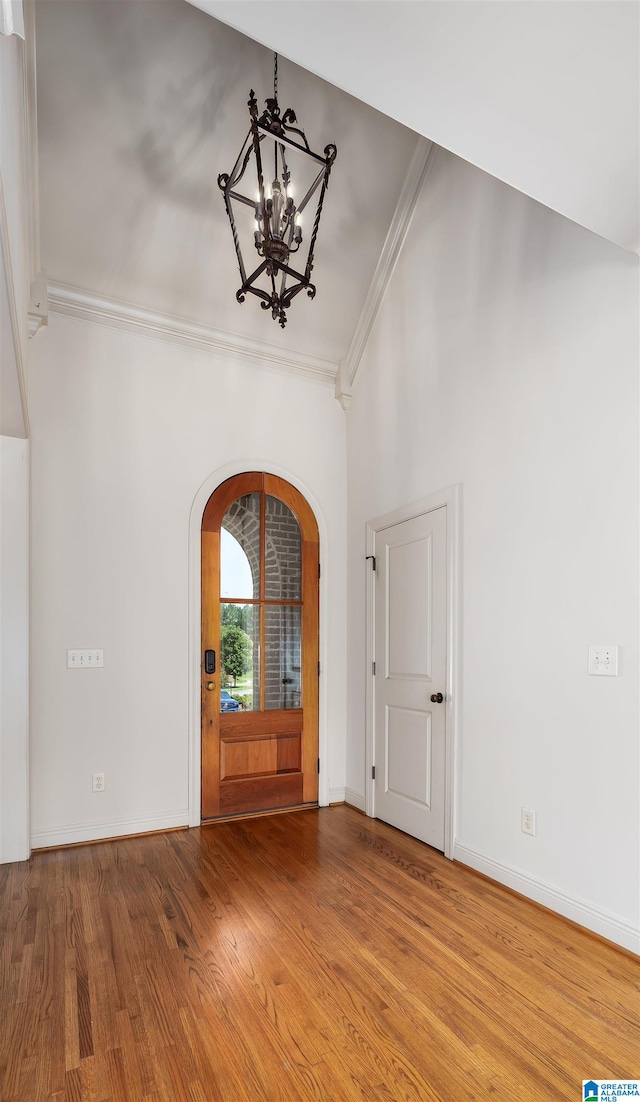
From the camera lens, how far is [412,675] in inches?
140

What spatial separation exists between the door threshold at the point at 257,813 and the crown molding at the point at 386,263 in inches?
112

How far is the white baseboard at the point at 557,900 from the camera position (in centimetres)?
226

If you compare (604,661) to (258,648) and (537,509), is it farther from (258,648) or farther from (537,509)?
(258,648)

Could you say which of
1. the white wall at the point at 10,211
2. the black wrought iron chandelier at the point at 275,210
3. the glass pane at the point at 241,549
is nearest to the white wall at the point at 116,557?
the glass pane at the point at 241,549

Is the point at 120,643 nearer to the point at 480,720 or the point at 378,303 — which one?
the point at 480,720

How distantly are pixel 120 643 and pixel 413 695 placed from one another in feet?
5.75

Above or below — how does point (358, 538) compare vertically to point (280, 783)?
above

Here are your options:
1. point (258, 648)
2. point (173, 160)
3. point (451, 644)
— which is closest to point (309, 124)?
point (173, 160)

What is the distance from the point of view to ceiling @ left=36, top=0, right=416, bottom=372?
2.74m

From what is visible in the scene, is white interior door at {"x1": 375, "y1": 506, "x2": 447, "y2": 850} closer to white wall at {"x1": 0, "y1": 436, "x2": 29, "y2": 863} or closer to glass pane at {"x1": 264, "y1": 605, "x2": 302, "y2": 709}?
glass pane at {"x1": 264, "y1": 605, "x2": 302, "y2": 709}

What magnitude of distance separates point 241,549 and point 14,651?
4.85 feet

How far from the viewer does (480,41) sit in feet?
4.98

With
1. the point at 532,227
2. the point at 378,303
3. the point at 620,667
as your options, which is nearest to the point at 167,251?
the point at 378,303

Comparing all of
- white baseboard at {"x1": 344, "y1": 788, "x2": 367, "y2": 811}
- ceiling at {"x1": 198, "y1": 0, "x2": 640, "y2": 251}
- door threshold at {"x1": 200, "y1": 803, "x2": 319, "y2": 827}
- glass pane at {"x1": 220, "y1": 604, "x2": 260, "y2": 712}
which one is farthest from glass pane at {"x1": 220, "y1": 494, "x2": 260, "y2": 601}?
ceiling at {"x1": 198, "y1": 0, "x2": 640, "y2": 251}
